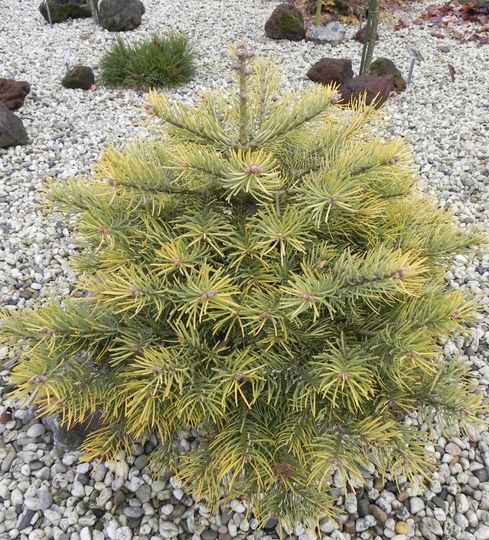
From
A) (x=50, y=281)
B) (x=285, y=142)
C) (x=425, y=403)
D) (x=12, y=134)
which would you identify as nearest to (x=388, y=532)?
(x=425, y=403)

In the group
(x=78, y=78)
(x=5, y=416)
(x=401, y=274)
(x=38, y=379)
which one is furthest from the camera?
(x=78, y=78)

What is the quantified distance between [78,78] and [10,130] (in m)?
1.29

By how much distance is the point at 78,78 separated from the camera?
17.0 ft

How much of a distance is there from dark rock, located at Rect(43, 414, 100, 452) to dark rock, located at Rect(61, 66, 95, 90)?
4024 millimetres

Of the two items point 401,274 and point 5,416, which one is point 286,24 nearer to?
point 5,416

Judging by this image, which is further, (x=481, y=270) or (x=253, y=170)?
(x=481, y=270)

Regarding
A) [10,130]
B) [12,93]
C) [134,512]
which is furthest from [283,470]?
[12,93]

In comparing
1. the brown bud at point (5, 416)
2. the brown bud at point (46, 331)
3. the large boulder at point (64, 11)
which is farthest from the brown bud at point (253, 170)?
the large boulder at point (64, 11)

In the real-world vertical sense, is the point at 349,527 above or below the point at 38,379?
below

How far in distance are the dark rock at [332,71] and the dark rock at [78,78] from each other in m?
2.23

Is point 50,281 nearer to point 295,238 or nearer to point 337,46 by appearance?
point 295,238

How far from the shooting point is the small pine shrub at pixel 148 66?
5297 mm

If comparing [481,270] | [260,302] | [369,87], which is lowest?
[481,270]

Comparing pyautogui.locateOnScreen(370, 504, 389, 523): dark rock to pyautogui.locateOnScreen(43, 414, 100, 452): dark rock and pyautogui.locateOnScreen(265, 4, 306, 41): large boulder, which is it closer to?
pyautogui.locateOnScreen(43, 414, 100, 452): dark rock
